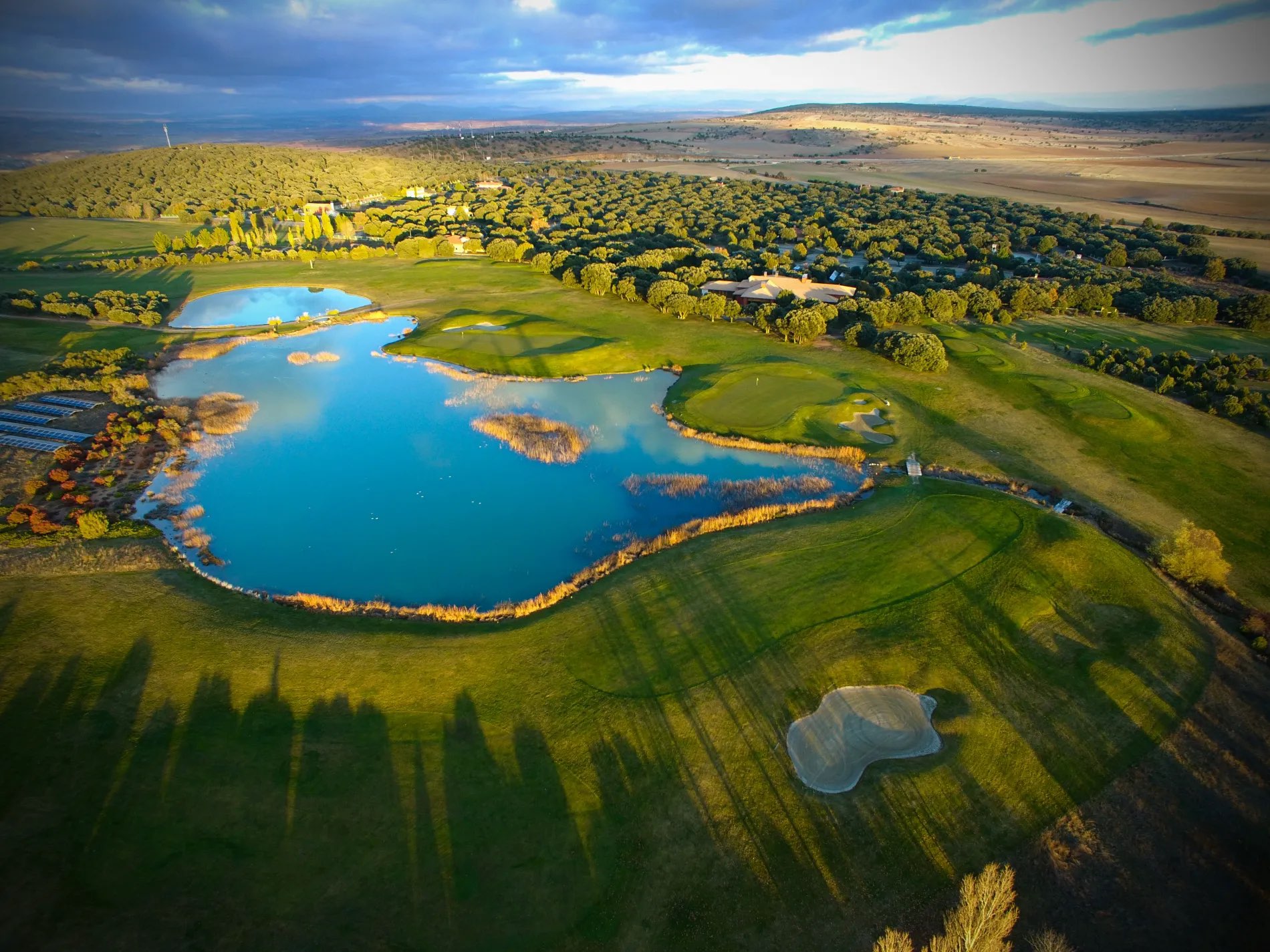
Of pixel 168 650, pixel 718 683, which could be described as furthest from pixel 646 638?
pixel 168 650

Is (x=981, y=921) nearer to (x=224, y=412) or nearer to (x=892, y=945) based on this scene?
(x=892, y=945)

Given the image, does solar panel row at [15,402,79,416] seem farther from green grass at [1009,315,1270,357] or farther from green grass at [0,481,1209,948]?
green grass at [1009,315,1270,357]

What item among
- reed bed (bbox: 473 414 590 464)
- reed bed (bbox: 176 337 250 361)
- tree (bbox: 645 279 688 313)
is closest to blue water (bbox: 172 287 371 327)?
reed bed (bbox: 176 337 250 361)

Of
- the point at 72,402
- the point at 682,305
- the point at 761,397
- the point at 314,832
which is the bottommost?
the point at 314,832

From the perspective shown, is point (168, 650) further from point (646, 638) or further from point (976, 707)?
point (976, 707)

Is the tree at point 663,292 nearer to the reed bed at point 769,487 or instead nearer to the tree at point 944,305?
the tree at point 944,305

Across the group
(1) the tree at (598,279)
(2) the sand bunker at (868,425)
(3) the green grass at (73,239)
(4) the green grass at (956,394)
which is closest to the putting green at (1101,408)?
(4) the green grass at (956,394)

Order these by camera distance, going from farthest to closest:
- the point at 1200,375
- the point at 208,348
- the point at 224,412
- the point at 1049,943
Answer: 1. the point at 208,348
2. the point at 1200,375
3. the point at 224,412
4. the point at 1049,943

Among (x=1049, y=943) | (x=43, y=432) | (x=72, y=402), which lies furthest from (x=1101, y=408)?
(x=72, y=402)
